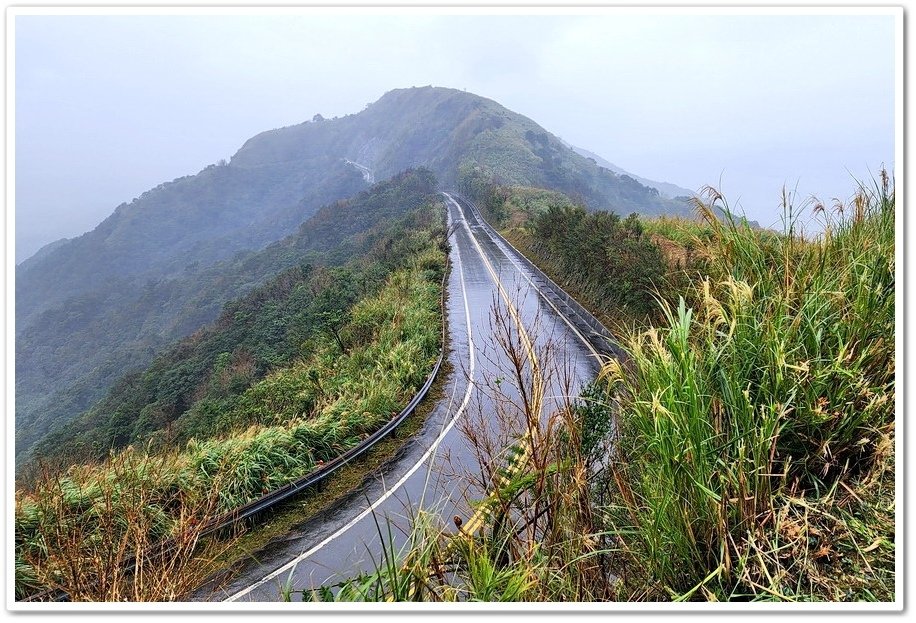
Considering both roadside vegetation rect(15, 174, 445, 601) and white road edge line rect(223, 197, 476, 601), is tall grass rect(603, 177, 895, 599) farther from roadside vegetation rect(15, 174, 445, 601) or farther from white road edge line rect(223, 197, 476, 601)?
roadside vegetation rect(15, 174, 445, 601)

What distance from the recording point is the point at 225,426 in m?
13.8

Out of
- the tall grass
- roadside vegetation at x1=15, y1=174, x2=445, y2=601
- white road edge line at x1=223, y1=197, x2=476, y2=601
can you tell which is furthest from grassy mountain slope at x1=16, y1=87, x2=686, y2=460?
the tall grass

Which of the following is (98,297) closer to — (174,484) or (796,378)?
(174,484)

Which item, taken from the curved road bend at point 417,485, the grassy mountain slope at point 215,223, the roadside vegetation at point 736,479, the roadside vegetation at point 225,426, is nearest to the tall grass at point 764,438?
the roadside vegetation at point 736,479

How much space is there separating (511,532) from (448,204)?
58.8 metres

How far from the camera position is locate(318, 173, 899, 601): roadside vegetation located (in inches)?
96.8

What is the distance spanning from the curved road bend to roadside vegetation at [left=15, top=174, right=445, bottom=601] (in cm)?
78

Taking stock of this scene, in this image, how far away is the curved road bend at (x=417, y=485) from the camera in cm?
393

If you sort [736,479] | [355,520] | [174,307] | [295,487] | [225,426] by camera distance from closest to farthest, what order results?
[736,479]
[355,520]
[295,487]
[225,426]
[174,307]

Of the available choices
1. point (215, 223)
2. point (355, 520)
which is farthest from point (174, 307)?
point (355, 520)

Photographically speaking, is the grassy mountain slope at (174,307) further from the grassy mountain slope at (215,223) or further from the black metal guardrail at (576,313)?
the black metal guardrail at (576,313)

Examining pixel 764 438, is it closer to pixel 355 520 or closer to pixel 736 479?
pixel 736 479

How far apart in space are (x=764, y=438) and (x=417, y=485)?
6117 millimetres

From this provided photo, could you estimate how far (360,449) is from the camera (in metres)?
8.59
